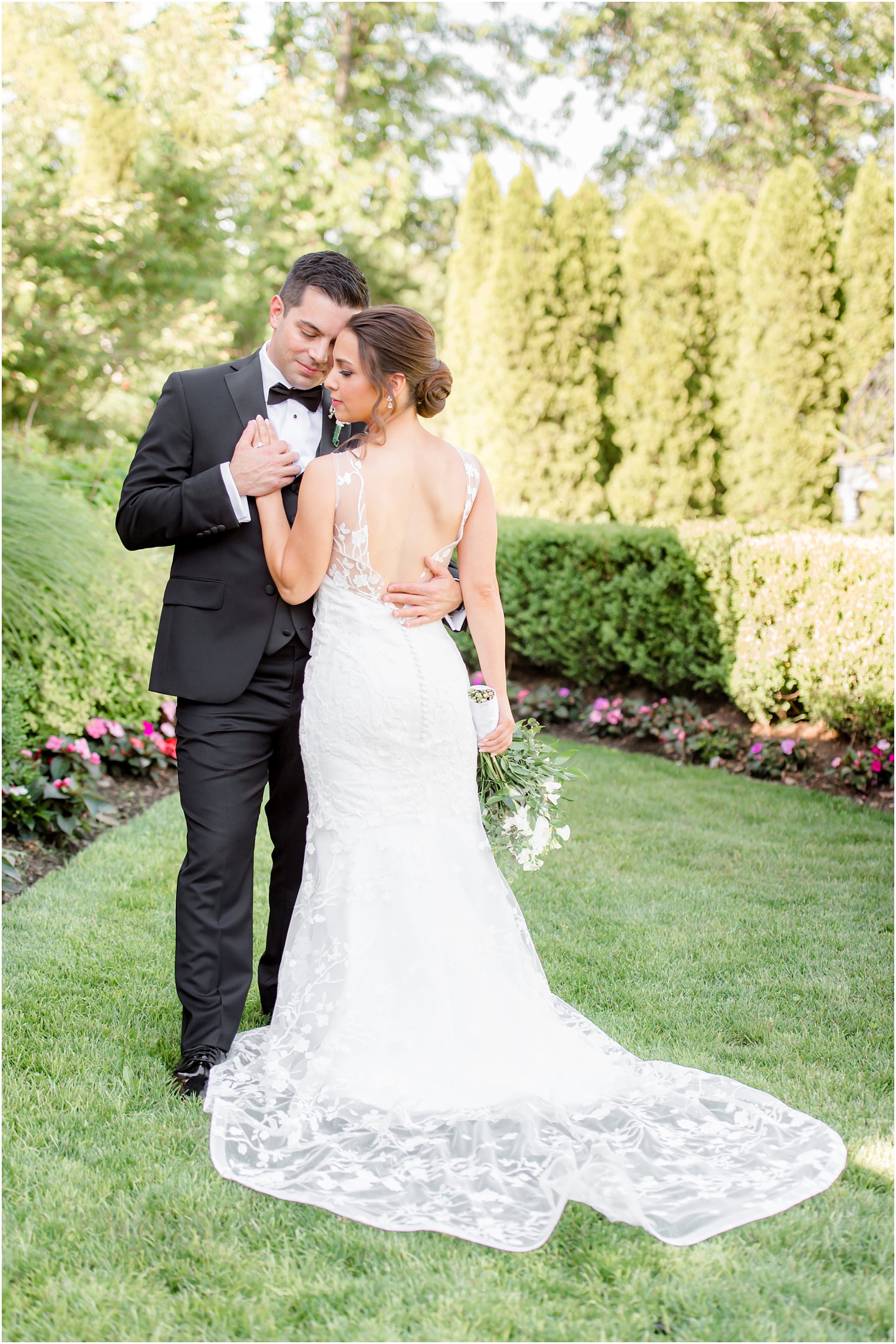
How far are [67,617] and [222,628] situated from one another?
10.1 ft

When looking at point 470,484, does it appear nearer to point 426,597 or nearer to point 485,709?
point 426,597

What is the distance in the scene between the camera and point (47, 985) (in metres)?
3.56

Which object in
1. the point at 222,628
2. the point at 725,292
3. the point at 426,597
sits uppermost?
the point at 725,292

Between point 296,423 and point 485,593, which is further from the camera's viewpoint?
point 296,423

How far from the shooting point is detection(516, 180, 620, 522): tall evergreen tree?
10820 mm

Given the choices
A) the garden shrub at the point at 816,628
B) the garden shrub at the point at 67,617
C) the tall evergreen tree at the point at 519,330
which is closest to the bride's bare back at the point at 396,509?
the garden shrub at the point at 67,617

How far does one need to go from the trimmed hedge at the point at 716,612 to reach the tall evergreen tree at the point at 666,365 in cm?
204

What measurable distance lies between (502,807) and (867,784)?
3592 millimetres

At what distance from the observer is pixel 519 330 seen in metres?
10.9

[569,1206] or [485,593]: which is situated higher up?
[485,593]

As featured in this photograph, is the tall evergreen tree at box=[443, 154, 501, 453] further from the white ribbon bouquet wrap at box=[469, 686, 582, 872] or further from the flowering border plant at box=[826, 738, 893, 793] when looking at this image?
the white ribbon bouquet wrap at box=[469, 686, 582, 872]

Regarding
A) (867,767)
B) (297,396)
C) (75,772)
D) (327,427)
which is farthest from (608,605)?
(297,396)

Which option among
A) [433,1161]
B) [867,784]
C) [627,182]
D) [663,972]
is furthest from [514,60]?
[433,1161]

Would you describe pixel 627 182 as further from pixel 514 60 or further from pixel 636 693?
pixel 636 693
